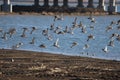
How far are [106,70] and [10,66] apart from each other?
363 cm

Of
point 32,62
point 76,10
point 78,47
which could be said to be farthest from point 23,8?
point 32,62

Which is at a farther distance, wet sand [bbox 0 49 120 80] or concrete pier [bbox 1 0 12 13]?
concrete pier [bbox 1 0 12 13]

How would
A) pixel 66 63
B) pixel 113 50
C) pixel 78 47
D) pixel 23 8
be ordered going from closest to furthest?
1. pixel 66 63
2. pixel 113 50
3. pixel 78 47
4. pixel 23 8

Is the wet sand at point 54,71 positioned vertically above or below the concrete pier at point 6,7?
above

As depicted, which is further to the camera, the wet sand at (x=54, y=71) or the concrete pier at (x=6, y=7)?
the concrete pier at (x=6, y=7)

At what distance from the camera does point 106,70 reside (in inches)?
835

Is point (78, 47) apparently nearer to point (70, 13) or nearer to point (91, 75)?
point (91, 75)

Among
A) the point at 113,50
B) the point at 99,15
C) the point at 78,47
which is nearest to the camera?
the point at 113,50

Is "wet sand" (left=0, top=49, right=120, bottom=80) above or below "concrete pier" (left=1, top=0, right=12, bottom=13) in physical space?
above

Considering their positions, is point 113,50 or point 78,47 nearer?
point 113,50

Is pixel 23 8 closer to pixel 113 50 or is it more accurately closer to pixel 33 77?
pixel 113 50

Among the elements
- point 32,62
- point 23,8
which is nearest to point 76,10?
point 23,8

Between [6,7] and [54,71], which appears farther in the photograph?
[6,7]

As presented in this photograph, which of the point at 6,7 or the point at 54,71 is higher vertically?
the point at 54,71
